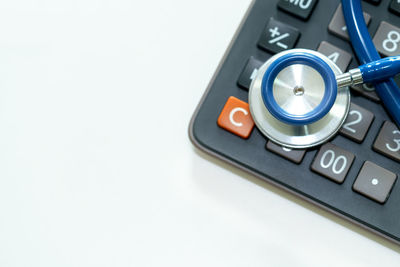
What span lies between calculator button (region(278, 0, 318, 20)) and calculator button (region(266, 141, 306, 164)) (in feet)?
0.35

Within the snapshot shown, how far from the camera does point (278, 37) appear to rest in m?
0.43

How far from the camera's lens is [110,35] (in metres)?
0.47

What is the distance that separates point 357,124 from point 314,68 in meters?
0.06

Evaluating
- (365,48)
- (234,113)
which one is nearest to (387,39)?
(365,48)

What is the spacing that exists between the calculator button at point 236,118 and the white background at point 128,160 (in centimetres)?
4

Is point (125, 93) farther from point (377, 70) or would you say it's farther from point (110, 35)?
point (377, 70)

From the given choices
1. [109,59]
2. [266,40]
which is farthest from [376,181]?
[109,59]

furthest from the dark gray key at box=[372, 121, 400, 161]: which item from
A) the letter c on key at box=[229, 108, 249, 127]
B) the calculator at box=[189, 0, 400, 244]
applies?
the letter c on key at box=[229, 108, 249, 127]

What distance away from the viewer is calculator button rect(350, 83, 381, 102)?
1.36 ft

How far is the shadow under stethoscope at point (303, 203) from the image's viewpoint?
0.42 metres

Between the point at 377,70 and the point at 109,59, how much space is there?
22 centimetres

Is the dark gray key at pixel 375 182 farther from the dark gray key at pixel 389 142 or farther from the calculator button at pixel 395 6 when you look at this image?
the calculator button at pixel 395 6

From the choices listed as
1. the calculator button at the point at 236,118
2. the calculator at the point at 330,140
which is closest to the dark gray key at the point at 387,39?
the calculator at the point at 330,140

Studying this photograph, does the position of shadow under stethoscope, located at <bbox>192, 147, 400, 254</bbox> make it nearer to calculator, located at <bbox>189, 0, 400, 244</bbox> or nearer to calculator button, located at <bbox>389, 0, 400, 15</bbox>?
calculator, located at <bbox>189, 0, 400, 244</bbox>
